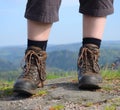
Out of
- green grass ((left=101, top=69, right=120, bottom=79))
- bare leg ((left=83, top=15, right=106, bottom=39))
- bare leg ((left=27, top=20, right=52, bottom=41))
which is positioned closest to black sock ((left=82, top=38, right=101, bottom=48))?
bare leg ((left=83, top=15, right=106, bottom=39))

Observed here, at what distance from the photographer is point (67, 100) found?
12.0ft

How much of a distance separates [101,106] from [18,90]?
77 cm

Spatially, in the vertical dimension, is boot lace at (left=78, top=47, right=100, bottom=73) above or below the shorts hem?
below

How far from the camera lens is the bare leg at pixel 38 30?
3.86m

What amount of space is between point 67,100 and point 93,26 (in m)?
0.80

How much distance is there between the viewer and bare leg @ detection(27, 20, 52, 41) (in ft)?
12.7

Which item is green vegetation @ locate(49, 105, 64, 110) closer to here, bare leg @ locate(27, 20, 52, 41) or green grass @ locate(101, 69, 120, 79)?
bare leg @ locate(27, 20, 52, 41)

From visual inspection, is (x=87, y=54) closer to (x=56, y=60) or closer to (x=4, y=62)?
(x=56, y=60)

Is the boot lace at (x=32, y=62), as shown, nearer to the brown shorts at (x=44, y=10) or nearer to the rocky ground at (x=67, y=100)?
the rocky ground at (x=67, y=100)

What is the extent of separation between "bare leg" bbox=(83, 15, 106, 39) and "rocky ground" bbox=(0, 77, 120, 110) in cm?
52

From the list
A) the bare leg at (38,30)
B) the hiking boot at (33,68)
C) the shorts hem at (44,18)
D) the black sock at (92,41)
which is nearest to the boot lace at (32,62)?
the hiking boot at (33,68)

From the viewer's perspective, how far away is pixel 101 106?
345 centimetres

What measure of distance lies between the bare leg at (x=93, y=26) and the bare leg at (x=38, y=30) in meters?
0.39

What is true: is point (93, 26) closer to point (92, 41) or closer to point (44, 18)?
point (92, 41)
